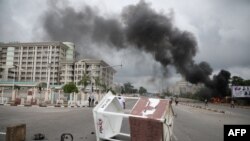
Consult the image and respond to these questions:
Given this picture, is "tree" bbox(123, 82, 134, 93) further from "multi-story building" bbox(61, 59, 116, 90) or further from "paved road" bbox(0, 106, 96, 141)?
"paved road" bbox(0, 106, 96, 141)

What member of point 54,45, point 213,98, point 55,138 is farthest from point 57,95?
point 54,45

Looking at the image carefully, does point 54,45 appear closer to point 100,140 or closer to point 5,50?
point 5,50

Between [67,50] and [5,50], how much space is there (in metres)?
29.0

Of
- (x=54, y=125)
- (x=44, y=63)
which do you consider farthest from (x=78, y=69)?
(x=54, y=125)

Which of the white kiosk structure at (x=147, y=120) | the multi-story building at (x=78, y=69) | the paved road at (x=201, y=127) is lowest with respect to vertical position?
the paved road at (x=201, y=127)

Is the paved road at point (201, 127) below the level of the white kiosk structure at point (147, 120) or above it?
below

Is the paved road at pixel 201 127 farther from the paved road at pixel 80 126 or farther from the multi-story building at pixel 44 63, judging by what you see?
the multi-story building at pixel 44 63

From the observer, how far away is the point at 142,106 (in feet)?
26.7

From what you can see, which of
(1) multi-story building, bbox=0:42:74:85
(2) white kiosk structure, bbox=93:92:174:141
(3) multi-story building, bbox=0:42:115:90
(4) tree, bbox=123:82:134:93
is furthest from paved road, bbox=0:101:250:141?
(4) tree, bbox=123:82:134:93

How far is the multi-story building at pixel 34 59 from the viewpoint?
135 m

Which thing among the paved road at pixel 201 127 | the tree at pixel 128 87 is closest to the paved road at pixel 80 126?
the paved road at pixel 201 127

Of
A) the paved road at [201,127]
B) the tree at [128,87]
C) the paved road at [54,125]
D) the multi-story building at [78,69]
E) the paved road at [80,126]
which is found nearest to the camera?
the paved road at [54,125]

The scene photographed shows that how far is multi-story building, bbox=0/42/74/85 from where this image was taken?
135 metres

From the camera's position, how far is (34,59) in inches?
5438
